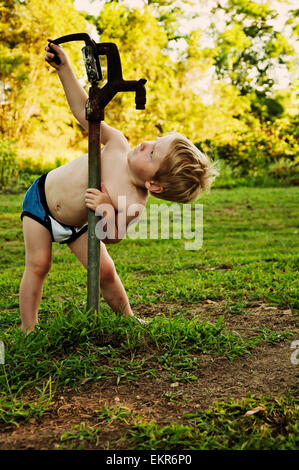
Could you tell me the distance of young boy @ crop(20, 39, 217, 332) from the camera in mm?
2434

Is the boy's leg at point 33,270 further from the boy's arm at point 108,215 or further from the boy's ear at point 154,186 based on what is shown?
the boy's ear at point 154,186

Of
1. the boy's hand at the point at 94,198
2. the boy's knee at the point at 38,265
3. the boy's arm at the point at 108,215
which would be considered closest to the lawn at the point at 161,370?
the boy's knee at the point at 38,265

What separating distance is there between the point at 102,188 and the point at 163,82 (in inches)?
679

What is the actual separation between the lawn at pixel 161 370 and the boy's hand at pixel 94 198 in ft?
1.75

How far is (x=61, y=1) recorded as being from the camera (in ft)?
52.9

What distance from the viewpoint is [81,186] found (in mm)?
2580

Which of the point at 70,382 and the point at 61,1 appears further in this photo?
the point at 61,1

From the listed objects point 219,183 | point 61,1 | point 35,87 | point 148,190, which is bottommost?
point 219,183

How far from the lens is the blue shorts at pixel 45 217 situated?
266 cm

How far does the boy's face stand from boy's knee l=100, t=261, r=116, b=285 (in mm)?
504
